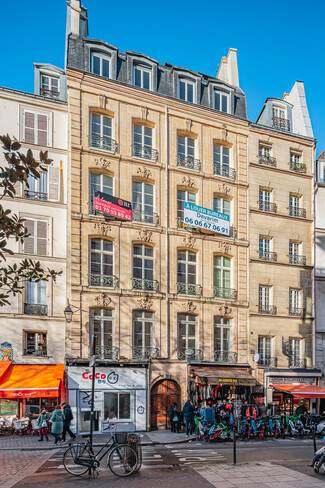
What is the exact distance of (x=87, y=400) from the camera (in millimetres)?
22062

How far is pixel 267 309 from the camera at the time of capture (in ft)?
89.8

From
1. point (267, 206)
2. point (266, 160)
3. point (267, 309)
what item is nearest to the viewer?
point (267, 309)

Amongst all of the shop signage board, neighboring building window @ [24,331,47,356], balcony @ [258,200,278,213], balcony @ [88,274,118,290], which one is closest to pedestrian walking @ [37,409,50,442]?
neighboring building window @ [24,331,47,356]

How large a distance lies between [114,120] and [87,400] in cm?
1328

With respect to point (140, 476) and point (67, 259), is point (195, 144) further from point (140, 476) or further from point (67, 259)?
point (140, 476)

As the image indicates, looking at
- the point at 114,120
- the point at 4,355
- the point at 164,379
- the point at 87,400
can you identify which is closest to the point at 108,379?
the point at 87,400

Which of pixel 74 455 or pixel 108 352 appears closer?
pixel 74 455

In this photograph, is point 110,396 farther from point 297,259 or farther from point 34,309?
point 297,259

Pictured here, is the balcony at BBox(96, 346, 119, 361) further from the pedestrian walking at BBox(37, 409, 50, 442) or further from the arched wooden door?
the pedestrian walking at BBox(37, 409, 50, 442)

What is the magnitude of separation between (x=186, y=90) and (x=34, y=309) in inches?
564

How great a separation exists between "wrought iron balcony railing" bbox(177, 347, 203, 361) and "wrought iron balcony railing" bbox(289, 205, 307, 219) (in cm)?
988

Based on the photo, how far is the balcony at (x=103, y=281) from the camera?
23.4 meters

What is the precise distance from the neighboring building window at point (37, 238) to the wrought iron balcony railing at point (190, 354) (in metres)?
8.04

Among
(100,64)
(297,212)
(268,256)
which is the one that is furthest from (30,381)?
(297,212)
